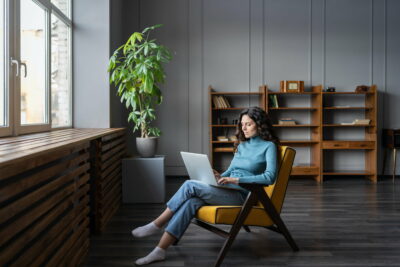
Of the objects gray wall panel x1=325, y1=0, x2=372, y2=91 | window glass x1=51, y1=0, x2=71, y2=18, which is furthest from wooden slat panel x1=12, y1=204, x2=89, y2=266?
gray wall panel x1=325, y1=0, x2=372, y2=91

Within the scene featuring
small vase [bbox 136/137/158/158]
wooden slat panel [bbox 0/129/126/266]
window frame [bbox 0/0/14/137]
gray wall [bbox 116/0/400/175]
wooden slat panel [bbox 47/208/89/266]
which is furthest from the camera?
gray wall [bbox 116/0/400/175]

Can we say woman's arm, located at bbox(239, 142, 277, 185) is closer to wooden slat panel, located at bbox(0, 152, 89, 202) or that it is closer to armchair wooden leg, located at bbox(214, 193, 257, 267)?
armchair wooden leg, located at bbox(214, 193, 257, 267)

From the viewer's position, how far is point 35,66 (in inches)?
152

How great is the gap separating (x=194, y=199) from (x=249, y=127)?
70 centimetres

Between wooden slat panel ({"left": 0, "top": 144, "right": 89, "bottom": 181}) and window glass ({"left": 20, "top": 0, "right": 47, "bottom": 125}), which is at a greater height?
window glass ({"left": 20, "top": 0, "right": 47, "bottom": 125})

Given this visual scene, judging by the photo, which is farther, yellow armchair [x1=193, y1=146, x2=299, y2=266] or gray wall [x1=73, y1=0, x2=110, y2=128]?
gray wall [x1=73, y1=0, x2=110, y2=128]

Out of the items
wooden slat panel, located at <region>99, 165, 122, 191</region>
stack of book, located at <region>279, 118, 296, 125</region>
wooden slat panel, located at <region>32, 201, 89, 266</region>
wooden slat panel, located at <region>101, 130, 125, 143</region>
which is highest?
stack of book, located at <region>279, 118, 296, 125</region>

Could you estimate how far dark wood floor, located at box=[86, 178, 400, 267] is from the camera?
288cm

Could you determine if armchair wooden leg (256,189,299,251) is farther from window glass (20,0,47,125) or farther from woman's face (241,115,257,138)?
window glass (20,0,47,125)

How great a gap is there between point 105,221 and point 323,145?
12.9 feet

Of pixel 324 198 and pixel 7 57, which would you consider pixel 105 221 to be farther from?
pixel 324 198

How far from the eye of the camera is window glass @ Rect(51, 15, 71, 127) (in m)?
4.50

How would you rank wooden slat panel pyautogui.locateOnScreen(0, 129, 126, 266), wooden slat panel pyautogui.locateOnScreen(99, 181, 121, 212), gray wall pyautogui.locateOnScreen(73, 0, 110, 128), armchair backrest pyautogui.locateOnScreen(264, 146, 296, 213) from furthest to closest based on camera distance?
gray wall pyautogui.locateOnScreen(73, 0, 110, 128), wooden slat panel pyautogui.locateOnScreen(99, 181, 121, 212), armchair backrest pyautogui.locateOnScreen(264, 146, 296, 213), wooden slat panel pyautogui.locateOnScreen(0, 129, 126, 266)

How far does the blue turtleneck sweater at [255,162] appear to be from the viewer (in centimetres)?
287
